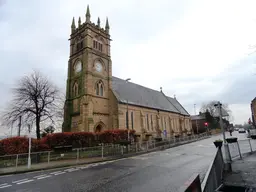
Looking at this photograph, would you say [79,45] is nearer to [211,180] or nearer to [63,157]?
[63,157]

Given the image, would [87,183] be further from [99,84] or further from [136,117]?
[136,117]

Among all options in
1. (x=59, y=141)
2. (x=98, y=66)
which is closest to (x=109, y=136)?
(x=59, y=141)

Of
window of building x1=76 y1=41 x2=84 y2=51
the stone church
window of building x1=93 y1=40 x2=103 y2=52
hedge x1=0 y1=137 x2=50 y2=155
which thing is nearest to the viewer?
hedge x1=0 y1=137 x2=50 y2=155

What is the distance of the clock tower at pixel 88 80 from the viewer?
84.7 ft

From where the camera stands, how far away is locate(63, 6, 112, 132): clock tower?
2583 centimetres

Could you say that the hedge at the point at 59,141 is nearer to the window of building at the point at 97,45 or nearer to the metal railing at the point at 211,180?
the metal railing at the point at 211,180

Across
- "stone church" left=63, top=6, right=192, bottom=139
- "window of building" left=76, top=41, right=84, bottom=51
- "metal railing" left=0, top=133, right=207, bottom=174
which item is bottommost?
"metal railing" left=0, top=133, right=207, bottom=174

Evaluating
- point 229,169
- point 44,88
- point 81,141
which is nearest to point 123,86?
point 44,88

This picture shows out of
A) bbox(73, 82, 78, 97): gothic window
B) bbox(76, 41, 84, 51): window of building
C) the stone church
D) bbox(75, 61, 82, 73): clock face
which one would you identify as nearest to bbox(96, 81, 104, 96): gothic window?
the stone church

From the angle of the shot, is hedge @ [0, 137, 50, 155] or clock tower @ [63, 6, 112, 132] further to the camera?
clock tower @ [63, 6, 112, 132]

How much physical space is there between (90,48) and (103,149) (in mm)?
18509

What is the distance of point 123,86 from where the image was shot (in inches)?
1460

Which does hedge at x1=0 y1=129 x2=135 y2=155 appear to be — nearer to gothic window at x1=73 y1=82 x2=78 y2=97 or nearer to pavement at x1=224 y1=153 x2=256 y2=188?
gothic window at x1=73 y1=82 x2=78 y2=97

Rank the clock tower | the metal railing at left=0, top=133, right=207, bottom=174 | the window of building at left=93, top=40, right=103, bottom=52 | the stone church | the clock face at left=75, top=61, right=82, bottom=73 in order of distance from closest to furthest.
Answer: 1. the metal railing at left=0, top=133, right=207, bottom=174
2. the clock tower
3. the stone church
4. the clock face at left=75, top=61, right=82, bottom=73
5. the window of building at left=93, top=40, right=103, bottom=52
